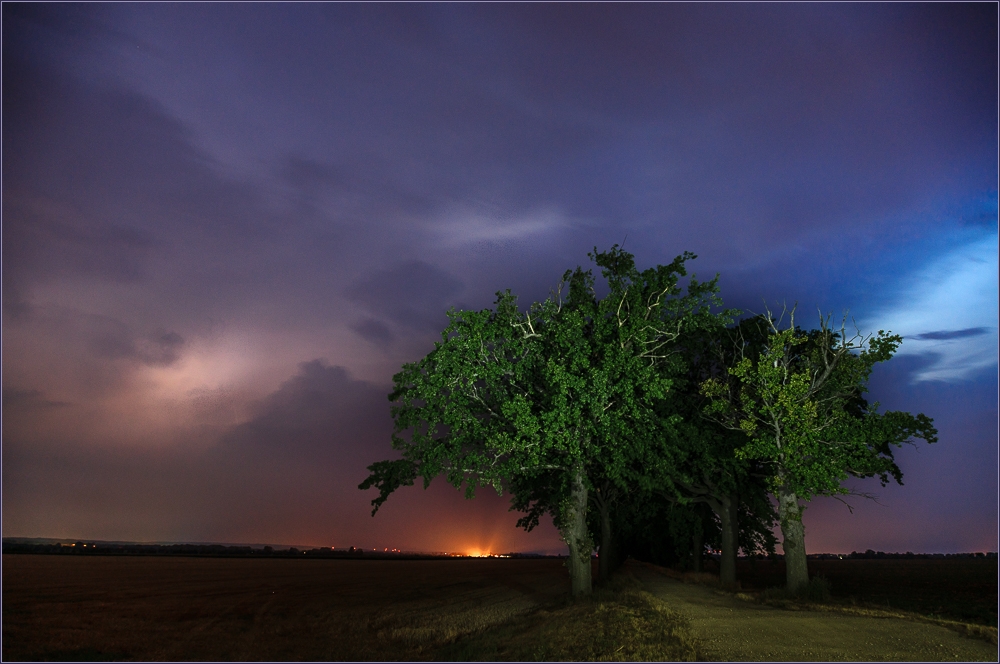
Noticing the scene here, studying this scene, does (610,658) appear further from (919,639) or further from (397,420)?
(397,420)

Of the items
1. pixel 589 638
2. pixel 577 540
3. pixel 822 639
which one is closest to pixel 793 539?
pixel 577 540

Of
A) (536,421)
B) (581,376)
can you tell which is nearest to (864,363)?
(581,376)

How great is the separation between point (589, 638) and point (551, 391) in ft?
43.0

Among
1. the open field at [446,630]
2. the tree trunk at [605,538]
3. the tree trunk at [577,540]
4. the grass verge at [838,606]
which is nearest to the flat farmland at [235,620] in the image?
the open field at [446,630]

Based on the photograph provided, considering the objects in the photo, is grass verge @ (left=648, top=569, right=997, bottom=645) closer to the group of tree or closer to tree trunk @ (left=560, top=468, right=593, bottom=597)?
the group of tree

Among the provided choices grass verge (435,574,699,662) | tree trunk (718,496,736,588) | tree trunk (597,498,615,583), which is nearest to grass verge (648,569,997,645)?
tree trunk (718,496,736,588)

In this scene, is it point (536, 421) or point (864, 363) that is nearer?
point (536, 421)

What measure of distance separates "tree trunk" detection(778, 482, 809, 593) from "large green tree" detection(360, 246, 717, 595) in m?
7.78

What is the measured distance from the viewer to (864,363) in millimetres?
31625

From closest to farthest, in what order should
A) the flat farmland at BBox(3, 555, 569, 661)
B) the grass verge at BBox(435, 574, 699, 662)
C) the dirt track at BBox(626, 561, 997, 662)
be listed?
the dirt track at BBox(626, 561, 997, 662) → the grass verge at BBox(435, 574, 699, 662) → the flat farmland at BBox(3, 555, 569, 661)

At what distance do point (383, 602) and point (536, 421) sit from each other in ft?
47.9

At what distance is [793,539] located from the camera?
106 feet

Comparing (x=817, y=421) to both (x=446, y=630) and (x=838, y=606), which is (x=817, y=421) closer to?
(x=838, y=606)

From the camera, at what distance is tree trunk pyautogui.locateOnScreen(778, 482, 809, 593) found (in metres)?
31.7
